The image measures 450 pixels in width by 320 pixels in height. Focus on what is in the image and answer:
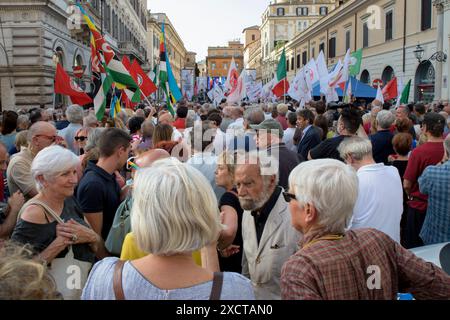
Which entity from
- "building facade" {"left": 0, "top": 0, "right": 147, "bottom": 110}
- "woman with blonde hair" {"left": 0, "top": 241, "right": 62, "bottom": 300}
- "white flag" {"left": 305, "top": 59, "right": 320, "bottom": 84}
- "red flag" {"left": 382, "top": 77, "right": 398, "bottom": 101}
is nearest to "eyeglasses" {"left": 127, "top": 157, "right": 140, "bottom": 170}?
"woman with blonde hair" {"left": 0, "top": 241, "right": 62, "bottom": 300}

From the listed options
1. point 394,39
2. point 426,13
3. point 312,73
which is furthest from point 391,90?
point 394,39

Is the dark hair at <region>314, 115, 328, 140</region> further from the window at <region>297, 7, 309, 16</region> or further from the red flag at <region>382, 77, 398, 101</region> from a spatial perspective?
the window at <region>297, 7, 309, 16</region>

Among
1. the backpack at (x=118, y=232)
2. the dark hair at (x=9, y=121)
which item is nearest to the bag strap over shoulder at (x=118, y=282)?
the backpack at (x=118, y=232)

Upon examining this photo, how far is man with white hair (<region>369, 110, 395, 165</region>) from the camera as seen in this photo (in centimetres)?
688

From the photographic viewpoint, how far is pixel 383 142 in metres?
6.89

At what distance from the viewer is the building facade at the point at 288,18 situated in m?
87.6

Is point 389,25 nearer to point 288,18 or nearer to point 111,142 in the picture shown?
point 111,142

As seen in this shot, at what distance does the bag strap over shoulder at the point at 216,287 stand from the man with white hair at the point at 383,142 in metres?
5.33

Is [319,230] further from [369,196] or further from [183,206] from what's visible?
[369,196]

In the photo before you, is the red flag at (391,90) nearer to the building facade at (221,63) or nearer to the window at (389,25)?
the window at (389,25)

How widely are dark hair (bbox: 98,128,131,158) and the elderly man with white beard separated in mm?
1426

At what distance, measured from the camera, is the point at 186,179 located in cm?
212
